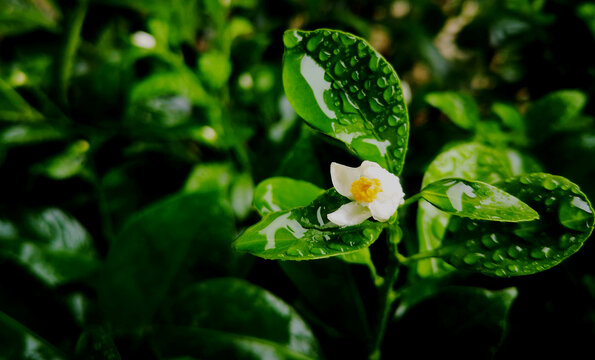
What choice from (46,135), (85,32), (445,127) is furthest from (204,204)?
(85,32)

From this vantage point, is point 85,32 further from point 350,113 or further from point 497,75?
point 497,75

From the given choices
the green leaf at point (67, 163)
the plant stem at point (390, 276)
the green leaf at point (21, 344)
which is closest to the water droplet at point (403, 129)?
the plant stem at point (390, 276)

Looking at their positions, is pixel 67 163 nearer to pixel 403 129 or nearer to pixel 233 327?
pixel 233 327

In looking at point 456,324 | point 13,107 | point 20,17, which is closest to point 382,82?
point 456,324

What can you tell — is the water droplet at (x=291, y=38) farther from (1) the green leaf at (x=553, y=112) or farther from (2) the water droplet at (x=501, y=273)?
(1) the green leaf at (x=553, y=112)

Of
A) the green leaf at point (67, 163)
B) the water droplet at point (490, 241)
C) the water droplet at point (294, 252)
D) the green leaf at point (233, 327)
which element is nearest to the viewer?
the water droplet at point (294, 252)
